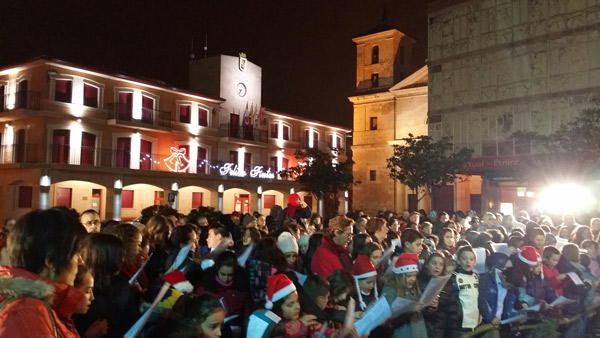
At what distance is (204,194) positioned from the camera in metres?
34.3

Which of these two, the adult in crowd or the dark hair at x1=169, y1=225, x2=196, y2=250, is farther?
the dark hair at x1=169, y1=225, x2=196, y2=250

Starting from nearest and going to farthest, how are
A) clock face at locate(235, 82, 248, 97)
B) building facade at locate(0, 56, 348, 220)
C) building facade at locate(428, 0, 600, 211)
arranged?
building facade at locate(428, 0, 600, 211)
building facade at locate(0, 56, 348, 220)
clock face at locate(235, 82, 248, 97)

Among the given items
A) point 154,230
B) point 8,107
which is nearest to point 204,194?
point 8,107

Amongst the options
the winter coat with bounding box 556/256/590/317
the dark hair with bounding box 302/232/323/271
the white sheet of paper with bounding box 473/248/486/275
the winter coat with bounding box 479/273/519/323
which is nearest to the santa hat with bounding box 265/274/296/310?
the dark hair with bounding box 302/232/323/271

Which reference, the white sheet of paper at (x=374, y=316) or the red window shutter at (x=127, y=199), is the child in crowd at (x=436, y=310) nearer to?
the white sheet of paper at (x=374, y=316)

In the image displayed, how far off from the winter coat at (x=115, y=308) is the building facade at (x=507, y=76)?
79.9 feet

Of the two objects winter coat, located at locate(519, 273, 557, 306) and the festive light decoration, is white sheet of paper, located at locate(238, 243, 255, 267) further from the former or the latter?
the festive light decoration

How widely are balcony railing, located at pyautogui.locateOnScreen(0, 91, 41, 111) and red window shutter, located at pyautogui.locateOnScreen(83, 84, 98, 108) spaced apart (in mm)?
2466

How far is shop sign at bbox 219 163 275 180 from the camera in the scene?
34.2 metres

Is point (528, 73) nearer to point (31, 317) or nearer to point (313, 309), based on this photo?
point (313, 309)

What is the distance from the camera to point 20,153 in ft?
84.8

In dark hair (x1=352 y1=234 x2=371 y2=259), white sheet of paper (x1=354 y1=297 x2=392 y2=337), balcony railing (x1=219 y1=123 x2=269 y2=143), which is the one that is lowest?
white sheet of paper (x1=354 y1=297 x2=392 y2=337)

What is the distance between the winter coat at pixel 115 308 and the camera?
3.24 metres

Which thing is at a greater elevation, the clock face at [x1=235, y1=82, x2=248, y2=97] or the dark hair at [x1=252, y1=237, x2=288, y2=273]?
the clock face at [x1=235, y1=82, x2=248, y2=97]
